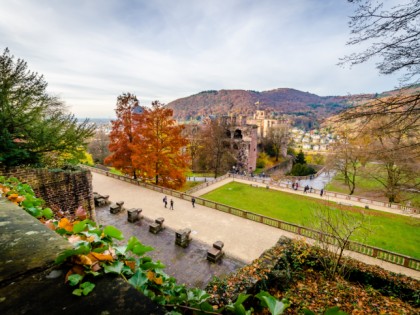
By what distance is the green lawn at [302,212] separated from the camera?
49.1 ft

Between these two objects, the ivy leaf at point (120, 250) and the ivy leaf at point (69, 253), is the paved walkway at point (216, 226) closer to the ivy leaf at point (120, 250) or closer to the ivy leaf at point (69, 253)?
the ivy leaf at point (120, 250)

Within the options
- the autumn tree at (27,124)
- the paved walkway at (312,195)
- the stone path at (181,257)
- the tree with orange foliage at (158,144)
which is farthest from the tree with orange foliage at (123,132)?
the autumn tree at (27,124)

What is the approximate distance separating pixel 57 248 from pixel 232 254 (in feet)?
37.4

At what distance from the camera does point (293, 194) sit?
25000mm

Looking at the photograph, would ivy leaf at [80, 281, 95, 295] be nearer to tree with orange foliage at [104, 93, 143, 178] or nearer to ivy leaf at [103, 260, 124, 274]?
ivy leaf at [103, 260, 124, 274]

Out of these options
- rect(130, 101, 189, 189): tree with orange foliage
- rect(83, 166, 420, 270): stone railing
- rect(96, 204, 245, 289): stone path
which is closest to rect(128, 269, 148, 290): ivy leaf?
rect(96, 204, 245, 289): stone path

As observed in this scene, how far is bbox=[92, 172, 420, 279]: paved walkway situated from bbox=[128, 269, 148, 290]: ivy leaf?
1100 centimetres

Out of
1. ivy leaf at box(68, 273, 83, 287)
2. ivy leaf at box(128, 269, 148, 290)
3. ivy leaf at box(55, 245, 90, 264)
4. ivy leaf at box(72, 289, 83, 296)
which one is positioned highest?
ivy leaf at box(55, 245, 90, 264)

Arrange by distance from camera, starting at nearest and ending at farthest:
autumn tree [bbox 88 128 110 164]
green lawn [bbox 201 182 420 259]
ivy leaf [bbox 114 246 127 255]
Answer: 1. ivy leaf [bbox 114 246 127 255]
2. green lawn [bbox 201 182 420 259]
3. autumn tree [bbox 88 128 110 164]

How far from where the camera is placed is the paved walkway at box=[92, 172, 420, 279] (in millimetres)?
11742

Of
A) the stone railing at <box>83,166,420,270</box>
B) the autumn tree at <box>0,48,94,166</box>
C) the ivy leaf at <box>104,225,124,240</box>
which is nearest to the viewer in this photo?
the ivy leaf at <box>104,225,124,240</box>

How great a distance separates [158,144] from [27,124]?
45.4 ft

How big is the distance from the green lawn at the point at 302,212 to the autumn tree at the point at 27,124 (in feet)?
47.7

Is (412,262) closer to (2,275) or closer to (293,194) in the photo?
(293,194)
